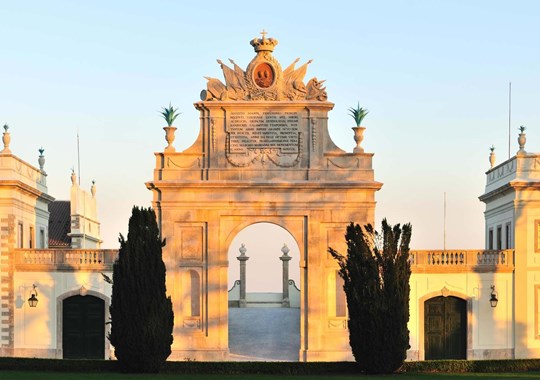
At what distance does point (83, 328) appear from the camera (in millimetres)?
54562

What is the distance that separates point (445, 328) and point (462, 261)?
2919mm

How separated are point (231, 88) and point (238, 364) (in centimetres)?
1461

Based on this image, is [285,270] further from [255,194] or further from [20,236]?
[20,236]

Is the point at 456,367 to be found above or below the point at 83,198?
below

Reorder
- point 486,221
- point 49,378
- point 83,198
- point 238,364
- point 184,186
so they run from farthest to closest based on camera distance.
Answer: point 83,198
point 486,221
point 184,186
point 238,364
point 49,378

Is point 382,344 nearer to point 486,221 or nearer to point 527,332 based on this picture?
point 527,332

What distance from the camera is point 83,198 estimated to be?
8081 cm

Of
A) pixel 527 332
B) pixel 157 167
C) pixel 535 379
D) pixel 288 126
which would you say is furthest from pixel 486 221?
pixel 535 379

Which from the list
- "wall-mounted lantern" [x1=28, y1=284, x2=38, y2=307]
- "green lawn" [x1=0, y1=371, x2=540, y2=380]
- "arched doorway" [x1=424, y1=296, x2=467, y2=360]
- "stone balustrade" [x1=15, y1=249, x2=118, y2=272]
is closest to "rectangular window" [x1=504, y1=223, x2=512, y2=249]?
"arched doorway" [x1=424, y1=296, x2=467, y2=360]

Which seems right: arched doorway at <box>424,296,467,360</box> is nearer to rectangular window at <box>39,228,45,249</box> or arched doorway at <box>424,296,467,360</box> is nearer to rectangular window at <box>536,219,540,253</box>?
rectangular window at <box>536,219,540,253</box>

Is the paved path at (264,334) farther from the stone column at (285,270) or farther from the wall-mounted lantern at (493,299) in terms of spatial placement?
the wall-mounted lantern at (493,299)

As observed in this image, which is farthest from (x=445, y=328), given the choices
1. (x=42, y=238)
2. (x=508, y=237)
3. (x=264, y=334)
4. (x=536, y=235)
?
(x=42, y=238)

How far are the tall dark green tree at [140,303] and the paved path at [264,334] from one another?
1050 centimetres

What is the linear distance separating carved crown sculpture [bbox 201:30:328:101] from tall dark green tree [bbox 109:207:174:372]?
11.1 m
